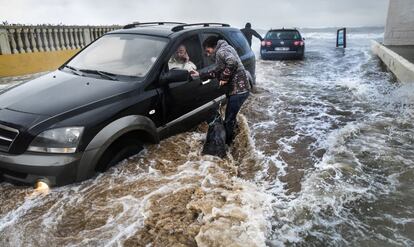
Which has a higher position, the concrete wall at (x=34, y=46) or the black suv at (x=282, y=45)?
the concrete wall at (x=34, y=46)

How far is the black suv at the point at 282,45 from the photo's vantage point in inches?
670

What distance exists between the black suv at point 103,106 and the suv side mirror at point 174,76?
0.04ft

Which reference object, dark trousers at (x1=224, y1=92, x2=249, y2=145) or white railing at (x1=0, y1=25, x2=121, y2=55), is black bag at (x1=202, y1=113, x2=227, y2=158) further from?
white railing at (x1=0, y1=25, x2=121, y2=55)

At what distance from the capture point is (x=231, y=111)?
554 centimetres

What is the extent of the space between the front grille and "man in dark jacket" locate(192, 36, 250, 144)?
2476mm

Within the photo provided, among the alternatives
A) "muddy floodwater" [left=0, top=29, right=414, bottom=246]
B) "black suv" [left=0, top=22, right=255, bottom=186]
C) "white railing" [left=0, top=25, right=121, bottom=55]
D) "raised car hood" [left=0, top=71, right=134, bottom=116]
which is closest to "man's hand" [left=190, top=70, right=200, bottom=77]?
"black suv" [left=0, top=22, right=255, bottom=186]

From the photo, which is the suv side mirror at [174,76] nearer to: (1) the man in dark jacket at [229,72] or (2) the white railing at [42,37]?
(1) the man in dark jacket at [229,72]

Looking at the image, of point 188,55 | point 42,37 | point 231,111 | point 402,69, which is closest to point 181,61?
point 188,55

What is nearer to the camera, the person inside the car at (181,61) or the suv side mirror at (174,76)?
the suv side mirror at (174,76)

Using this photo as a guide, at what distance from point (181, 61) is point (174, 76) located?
23.3 inches

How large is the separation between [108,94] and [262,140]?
2910mm

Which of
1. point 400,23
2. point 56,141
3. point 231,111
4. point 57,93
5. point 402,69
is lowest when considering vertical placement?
point 402,69

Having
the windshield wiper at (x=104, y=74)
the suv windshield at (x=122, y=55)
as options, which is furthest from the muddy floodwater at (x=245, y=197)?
the suv windshield at (x=122, y=55)

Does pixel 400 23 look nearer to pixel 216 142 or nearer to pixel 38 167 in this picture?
pixel 216 142
